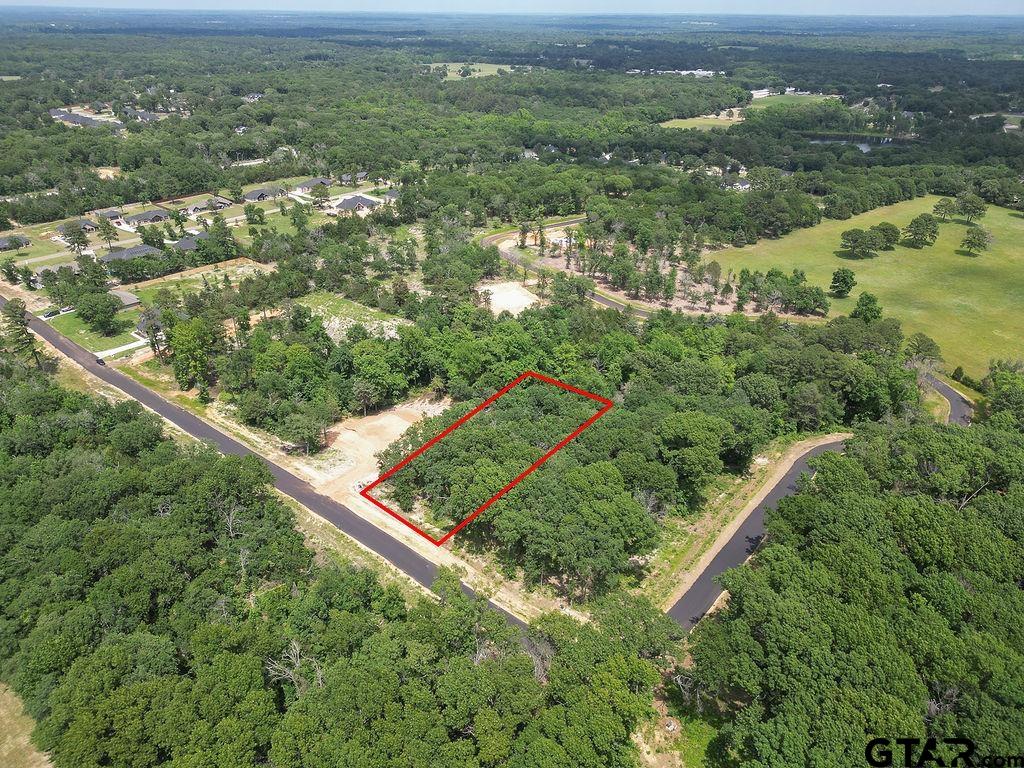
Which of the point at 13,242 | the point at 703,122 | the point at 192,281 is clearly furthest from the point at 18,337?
the point at 703,122

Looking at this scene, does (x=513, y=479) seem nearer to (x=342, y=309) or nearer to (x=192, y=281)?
(x=342, y=309)

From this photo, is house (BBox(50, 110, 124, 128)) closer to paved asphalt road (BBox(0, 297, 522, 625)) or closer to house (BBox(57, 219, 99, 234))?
house (BBox(57, 219, 99, 234))

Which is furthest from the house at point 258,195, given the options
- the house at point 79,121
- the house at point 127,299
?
the house at point 79,121

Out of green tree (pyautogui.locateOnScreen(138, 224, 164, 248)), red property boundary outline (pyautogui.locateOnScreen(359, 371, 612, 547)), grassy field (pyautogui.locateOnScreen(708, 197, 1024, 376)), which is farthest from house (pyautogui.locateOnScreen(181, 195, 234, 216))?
grassy field (pyautogui.locateOnScreen(708, 197, 1024, 376))

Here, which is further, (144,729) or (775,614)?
(775,614)

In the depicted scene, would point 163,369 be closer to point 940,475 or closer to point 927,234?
point 940,475

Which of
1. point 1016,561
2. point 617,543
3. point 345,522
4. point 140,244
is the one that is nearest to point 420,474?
point 345,522
